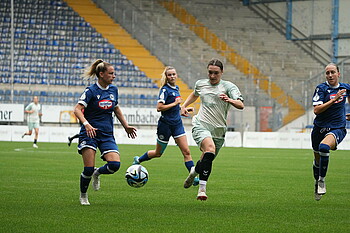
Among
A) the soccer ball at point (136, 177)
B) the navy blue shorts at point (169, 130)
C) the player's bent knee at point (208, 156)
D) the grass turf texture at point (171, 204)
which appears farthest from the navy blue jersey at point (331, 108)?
the navy blue shorts at point (169, 130)

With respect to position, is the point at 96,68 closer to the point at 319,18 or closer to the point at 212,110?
the point at 212,110

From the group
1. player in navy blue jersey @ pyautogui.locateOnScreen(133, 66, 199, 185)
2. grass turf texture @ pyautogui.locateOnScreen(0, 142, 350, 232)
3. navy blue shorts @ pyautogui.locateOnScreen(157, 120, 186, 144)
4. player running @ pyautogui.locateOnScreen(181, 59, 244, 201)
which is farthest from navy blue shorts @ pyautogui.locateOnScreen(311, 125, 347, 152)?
navy blue shorts @ pyautogui.locateOnScreen(157, 120, 186, 144)

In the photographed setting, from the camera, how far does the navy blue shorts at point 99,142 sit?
10391mm

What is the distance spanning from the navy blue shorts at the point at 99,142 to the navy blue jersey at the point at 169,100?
135 inches

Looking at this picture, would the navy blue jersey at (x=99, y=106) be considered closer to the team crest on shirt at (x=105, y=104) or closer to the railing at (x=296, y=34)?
the team crest on shirt at (x=105, y=104)

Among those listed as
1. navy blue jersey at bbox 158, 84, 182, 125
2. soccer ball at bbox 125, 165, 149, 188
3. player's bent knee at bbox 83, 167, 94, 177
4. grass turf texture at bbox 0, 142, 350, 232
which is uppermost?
navy blue jersey at bbox 158, 84, 182, 125

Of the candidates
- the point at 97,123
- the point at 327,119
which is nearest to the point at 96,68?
the point at 97,123

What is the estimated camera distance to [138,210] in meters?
9.87

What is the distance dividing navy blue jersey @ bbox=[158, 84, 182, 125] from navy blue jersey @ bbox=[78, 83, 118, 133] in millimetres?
3320

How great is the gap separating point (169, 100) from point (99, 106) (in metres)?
3.94

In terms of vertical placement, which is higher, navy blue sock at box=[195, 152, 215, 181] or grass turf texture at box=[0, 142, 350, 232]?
navy blue sock at box=[195, 152, 215, 181]

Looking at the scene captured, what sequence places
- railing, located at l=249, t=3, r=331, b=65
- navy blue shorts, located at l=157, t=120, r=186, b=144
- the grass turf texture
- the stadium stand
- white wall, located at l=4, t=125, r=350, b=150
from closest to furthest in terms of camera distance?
the grass turf texture → navy blue shorts, located at l=157, t=120, r=186, b=144 → white wall, located at l=4, t=125, r=350, b=150 → the stadium stand → railing, located at l=249, t=3, r=331, b=65

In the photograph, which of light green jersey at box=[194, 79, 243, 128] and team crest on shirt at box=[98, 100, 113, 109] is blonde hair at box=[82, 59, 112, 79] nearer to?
team crest on shirt at box=[98, 100, 113, 109]

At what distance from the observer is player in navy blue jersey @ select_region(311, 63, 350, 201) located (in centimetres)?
1121
